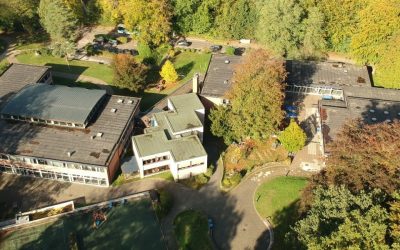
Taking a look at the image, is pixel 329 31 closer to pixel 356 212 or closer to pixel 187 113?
pixel 187 113

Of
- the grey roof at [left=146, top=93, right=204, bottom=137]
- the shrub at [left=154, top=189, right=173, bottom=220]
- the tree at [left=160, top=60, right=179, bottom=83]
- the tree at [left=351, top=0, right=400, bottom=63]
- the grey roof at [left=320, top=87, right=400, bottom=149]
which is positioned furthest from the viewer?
the tree at [left=160, top=60, right=179, bottom=83]

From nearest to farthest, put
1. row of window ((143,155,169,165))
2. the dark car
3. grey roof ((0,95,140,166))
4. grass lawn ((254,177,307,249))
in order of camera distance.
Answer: grass lawn ((254,177,307,249)), grey roof ((0,95,140,166)), row of window ((143,155,169,165)), the dark car

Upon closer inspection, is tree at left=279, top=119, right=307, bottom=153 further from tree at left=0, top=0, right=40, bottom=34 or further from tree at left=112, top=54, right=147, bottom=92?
tree at left=0, top=0, right=40, bottom=34

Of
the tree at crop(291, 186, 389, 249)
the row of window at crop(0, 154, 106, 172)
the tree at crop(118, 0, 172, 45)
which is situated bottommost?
the row of window at crop(0, 154, 106, 172)

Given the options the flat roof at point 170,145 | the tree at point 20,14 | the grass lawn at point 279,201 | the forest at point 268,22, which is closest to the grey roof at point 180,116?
the flat roof at point 170,145

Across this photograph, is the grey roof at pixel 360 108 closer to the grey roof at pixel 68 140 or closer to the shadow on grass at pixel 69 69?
the grey roof at pixel 68 140

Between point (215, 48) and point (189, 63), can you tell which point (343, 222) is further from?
point (215, 48)

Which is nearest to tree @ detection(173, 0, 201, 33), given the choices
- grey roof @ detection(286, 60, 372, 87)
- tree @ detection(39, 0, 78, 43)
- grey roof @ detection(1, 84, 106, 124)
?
tree @ detection(39, 0, 78, 43)

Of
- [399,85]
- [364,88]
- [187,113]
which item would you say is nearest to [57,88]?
[187,113]
